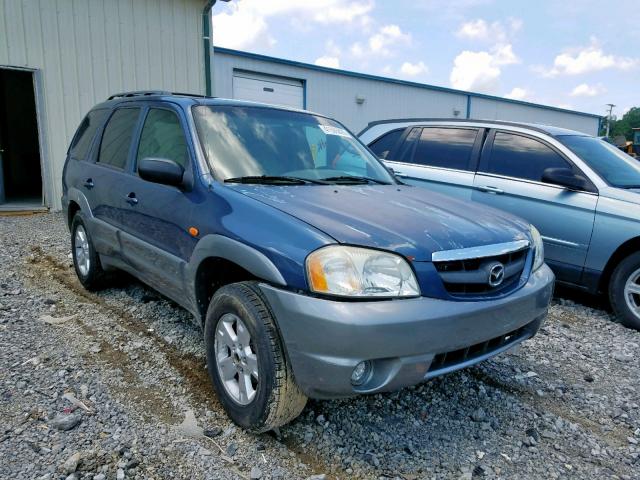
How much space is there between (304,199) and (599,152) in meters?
3.83

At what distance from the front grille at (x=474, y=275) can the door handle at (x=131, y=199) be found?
7.16 ft

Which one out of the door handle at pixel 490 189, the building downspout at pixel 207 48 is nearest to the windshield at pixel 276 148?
the door handle at pixel 490 189

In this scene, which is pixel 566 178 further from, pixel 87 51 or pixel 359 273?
pixel 87 51

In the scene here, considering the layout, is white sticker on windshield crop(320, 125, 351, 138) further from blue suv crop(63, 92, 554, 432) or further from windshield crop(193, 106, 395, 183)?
blue suv crop(63, 92, 554, 432)

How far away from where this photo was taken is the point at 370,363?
214cm

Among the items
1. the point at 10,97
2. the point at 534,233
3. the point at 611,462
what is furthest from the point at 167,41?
the point at 611,462

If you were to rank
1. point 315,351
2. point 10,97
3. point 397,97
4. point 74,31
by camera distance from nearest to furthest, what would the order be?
1. point 315,351
2. point 74,31
3. point 10,97
4. point 397,97

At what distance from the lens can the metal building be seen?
516 inches

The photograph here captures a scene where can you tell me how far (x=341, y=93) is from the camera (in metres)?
16.1

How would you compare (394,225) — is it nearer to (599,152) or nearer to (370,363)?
(370,363)

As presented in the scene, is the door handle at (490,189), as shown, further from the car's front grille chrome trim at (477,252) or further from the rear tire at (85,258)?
the rear tire at (85,258)

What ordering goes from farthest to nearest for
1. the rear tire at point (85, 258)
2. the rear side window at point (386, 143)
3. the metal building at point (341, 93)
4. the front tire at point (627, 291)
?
the metal building at point (341, 93), the rear side window at point (386, 143), the rear tire at point (85, 258), the front tire at point (627, 291)

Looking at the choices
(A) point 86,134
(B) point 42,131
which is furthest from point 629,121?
(A) point 86,134

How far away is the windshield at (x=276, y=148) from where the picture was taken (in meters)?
2.97
